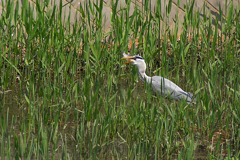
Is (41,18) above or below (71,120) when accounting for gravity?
above

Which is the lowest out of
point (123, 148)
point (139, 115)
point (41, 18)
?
point (123, 148)

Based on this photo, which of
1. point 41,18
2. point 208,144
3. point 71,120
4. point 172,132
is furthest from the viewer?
point 41,18

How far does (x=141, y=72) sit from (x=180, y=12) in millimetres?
2776

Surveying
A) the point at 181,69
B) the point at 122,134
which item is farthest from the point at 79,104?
the point at 181,69

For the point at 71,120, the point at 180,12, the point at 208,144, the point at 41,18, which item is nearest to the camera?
the point at 208,144

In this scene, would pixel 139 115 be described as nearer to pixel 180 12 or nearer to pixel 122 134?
pixel 122 134

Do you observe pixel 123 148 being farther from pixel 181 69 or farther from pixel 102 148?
pixel 181 69

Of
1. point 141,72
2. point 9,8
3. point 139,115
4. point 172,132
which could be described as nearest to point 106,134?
point 139,115

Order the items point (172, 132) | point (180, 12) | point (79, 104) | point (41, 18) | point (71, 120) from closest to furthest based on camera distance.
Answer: point (172, 132), point (71, 120), point (79, 104), point (41, 18), point (180, 12)

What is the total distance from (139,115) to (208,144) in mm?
628

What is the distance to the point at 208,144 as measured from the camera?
3105 millimetres

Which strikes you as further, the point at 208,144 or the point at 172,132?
the point at 208,144

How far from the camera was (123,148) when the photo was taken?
10.0 ft

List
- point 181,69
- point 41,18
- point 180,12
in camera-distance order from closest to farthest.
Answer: point 41,18
point 181,69
point 180,12
